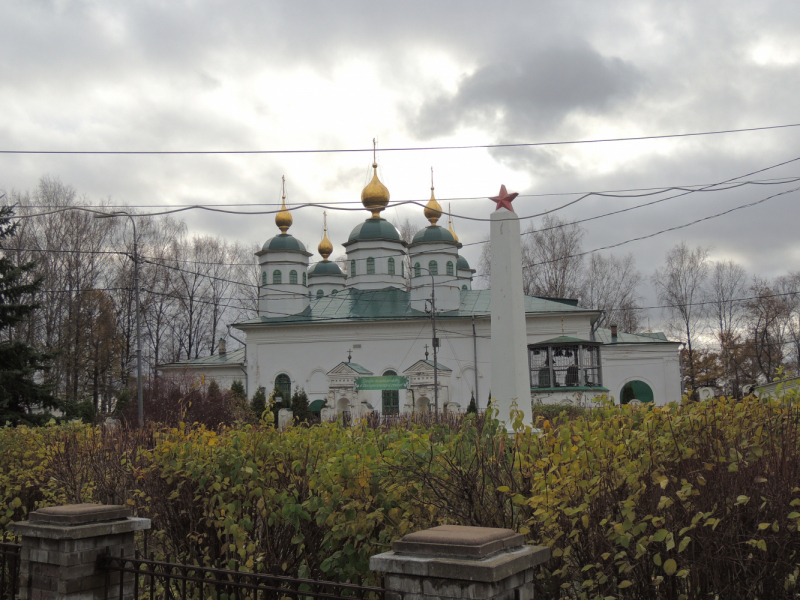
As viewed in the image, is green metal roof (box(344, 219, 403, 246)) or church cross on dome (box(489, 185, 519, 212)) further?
green metal roof (box(344, 219, 403, 246))

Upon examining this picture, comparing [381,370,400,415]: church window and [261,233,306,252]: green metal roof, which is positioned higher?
[261,233,306,252]: green metal roof

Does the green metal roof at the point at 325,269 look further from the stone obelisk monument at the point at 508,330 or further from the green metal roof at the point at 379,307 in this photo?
the stone obelisk monument at the point at 508,330

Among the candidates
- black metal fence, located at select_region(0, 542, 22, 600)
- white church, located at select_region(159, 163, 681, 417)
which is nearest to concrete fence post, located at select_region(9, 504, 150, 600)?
black metal fence, located at select_region(0, 542, 22, 600)

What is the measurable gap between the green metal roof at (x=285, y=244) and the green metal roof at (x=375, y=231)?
2833 mm

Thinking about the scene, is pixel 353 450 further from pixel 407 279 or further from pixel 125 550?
pixel 407 279

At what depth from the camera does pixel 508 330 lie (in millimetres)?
9172

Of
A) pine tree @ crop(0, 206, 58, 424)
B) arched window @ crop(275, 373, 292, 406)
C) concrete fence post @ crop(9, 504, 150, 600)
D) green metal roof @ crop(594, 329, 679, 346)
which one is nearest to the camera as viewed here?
concrete fence post @ crop(9, 504, 150, 600)

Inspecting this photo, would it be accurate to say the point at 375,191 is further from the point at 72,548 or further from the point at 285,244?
the point at 72,548

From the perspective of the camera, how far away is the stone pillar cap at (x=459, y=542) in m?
2.84

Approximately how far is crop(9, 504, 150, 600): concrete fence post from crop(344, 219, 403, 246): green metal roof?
35337 mm

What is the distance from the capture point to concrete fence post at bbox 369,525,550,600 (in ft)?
9.07

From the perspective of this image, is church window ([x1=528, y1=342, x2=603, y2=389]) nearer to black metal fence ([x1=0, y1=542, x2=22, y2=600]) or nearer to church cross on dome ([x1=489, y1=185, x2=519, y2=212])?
church cross on dome ([x1=489, y1=185, x2=519, y2=212])

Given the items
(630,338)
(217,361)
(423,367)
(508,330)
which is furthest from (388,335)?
(508,330)

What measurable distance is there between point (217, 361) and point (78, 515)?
3648 cm
